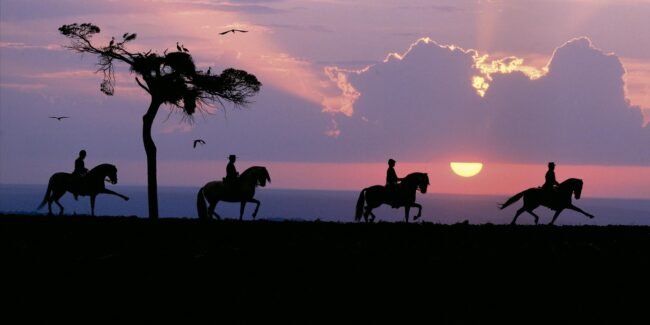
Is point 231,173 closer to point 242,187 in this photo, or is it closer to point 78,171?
point 242,187

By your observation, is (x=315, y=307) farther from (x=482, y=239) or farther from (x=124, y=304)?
(x=482, y=239)

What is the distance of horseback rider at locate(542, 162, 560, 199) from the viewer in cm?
4128

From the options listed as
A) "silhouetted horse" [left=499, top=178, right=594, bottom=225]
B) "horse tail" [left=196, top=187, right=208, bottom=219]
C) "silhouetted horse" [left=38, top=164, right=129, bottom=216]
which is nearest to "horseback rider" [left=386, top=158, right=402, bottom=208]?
"silhouetted horse" [left=499, top=178, right=594, bottom=225]

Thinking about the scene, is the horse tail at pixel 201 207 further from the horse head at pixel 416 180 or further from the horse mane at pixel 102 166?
the horse head at pixel 416 180

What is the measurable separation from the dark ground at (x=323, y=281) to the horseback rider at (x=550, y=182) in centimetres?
1251

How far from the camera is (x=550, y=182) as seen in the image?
41.8 meters

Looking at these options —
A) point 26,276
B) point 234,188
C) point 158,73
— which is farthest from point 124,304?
point 158,73

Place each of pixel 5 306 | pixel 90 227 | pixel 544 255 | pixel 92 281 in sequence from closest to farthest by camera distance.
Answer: pixel 5 306
pixel 92 281
pixel 544 255
pixel 90 227

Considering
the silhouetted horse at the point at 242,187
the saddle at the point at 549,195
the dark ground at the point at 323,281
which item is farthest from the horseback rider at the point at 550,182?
the dark ground at the point at 323,281

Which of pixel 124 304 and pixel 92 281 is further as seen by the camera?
pixel 92 281

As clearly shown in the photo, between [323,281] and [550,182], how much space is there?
23.5m

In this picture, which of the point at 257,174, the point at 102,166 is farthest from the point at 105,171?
the point at 257,174

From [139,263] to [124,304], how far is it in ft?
12.3

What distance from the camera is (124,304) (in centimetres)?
1827
